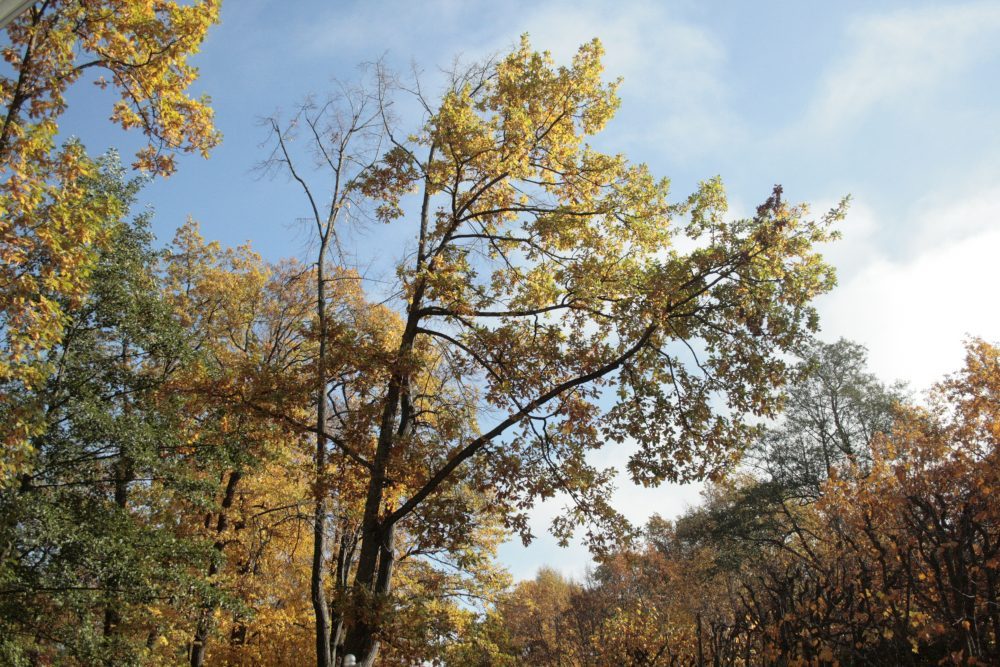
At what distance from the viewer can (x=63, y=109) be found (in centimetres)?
771

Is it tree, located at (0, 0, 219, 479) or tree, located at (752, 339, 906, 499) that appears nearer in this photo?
tree, located at (0, 0, 219, 479)

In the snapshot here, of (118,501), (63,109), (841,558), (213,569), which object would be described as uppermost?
(63,109)

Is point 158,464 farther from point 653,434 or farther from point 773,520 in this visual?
point 773,520

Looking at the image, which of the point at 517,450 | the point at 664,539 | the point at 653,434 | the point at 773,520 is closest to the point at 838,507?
the point at 773,520

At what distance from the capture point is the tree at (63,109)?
288 inches

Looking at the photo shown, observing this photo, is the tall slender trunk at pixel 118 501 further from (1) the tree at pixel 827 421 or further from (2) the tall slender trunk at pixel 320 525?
(1) the tree at pixel 827 421

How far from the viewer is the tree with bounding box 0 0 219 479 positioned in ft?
24.0

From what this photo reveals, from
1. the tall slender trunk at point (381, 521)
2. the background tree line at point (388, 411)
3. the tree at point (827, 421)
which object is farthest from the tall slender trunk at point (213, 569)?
the tree at point (827, 421)

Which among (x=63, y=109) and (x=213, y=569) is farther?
(x=213, y=569)

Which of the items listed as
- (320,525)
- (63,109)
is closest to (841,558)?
(320,525)

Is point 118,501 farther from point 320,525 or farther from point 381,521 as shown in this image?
point 381,521

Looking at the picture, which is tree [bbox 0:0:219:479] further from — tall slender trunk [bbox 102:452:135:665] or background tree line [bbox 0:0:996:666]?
tall slender trunk [bbox 102:452:135:665]

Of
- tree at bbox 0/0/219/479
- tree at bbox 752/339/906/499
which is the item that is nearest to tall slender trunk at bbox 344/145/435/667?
tree at bbox 0/0/219/479

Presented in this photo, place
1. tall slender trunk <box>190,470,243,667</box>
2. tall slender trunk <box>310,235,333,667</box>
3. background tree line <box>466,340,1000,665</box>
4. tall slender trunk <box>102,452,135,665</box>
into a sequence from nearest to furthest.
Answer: background tree line <box>466,340,1000,665</box> < tall slender trunk <box>310,235,333,667</box> < tall slender trunk <box>102,452,135,665</box> < tall slender trunk <box>190,470,243,667</box>
